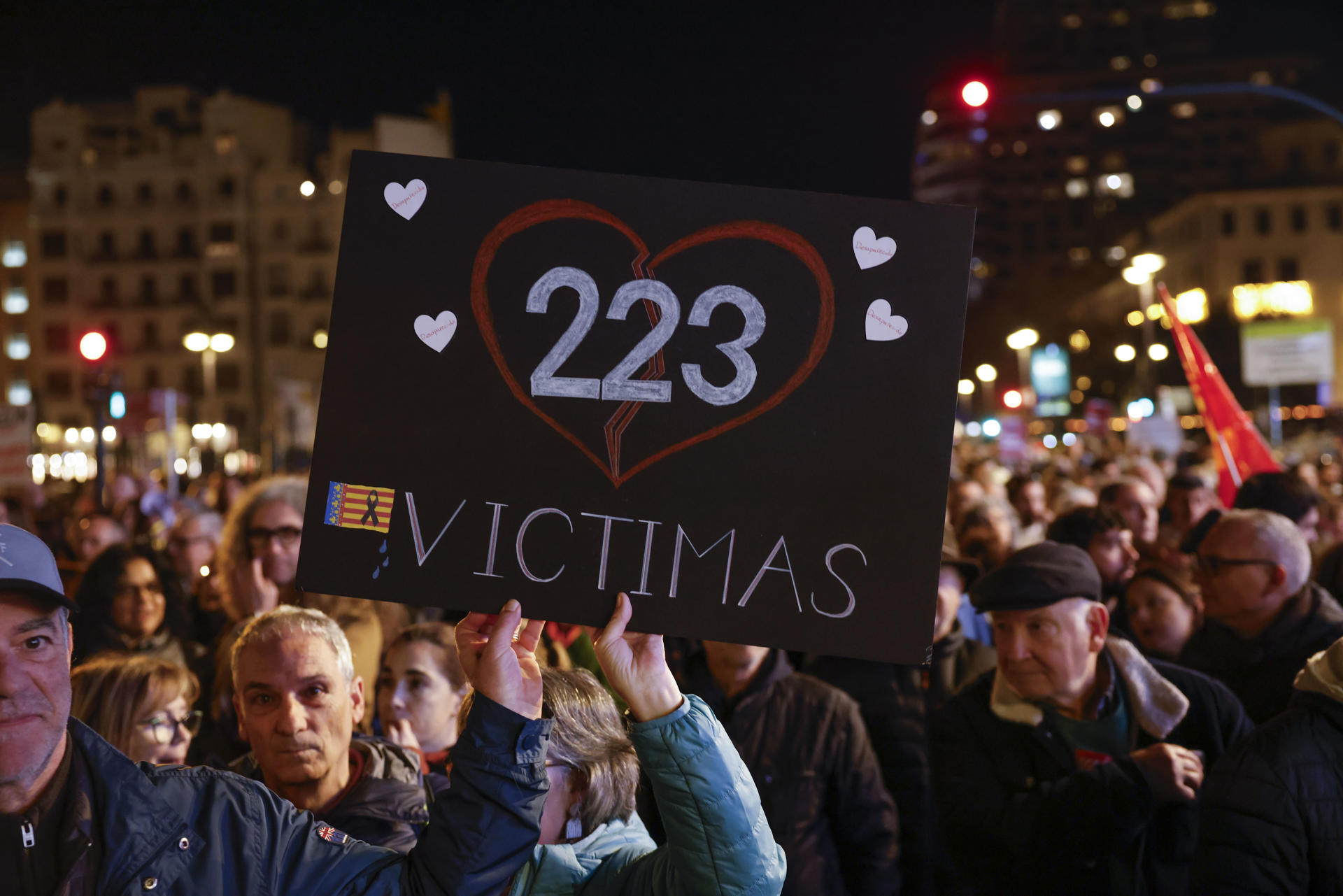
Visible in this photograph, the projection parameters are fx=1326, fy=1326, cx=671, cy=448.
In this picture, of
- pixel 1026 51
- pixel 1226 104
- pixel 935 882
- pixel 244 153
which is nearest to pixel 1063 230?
pixel 1026 51

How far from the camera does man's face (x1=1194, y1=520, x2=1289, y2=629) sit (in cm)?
522

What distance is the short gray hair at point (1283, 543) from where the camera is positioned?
17.1 feet

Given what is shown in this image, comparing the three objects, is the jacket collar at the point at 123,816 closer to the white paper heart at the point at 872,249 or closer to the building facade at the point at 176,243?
the white paper heart at the point at 872,249

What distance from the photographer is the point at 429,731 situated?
4.75 metres

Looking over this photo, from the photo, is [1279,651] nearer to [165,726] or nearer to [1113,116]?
[165,726]

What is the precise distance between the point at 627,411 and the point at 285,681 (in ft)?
5.23

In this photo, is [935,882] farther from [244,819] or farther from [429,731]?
[244,819]

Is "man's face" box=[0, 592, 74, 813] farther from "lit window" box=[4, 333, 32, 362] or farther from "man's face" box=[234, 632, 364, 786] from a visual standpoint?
"lit window" box=[4, 333, 32, 362]

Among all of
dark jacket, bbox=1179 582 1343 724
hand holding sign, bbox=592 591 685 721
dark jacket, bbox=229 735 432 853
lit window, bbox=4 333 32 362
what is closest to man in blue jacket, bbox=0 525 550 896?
hand holding sign, bbox=592 591 685 721

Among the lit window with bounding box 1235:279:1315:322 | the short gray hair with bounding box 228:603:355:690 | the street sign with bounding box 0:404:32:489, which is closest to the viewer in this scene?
the short gray hair with bounding box 228:603:355:690

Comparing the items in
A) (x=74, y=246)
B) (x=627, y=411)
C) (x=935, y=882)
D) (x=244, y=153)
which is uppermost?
(x=244, y=153)

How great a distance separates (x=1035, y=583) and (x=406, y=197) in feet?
7.68

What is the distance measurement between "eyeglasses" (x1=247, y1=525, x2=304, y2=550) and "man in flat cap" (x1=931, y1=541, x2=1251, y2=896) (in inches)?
136

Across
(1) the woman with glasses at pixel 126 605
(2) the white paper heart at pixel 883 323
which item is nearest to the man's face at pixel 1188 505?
(1) the woman with glasses at pixel 126 605
